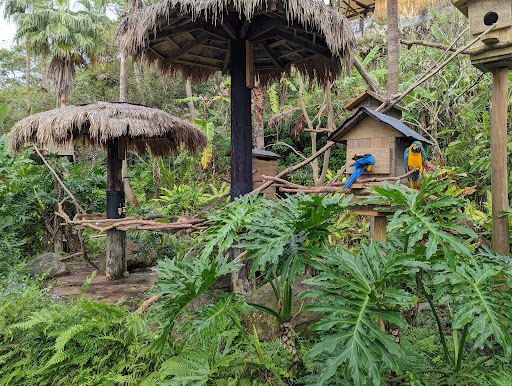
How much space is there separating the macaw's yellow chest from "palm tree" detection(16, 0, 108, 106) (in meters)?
10.5

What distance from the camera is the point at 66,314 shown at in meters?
2.52

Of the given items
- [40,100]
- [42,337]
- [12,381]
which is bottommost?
[12,381]

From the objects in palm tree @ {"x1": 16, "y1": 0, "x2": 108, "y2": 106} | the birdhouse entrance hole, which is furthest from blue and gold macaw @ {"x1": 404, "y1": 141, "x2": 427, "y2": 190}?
palm tree @ {"x1": 16, "y1": 0, "x2": 108, "y2": 106}

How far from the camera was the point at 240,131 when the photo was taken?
11.3 ft

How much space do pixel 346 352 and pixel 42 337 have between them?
2361 mm

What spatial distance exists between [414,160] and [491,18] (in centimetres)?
114

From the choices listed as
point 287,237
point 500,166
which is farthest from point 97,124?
point 500,166

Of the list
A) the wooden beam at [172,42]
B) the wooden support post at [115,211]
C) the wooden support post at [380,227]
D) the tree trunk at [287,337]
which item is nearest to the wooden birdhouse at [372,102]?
the wooden support post at [380,227]

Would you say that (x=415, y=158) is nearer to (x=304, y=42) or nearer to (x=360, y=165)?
(x=360, y=165)

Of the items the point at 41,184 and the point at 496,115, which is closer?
the point at 496,115

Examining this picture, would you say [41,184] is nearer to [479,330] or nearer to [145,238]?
[145,238]

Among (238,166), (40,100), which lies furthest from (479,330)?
(40,100)

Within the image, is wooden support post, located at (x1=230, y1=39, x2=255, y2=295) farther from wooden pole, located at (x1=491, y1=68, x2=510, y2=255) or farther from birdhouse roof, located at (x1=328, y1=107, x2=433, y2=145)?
wooden pole, located at (x1=491, y1=68, x2=510, y2=255)

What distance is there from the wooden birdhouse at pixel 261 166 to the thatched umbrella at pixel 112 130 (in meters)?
0.94
